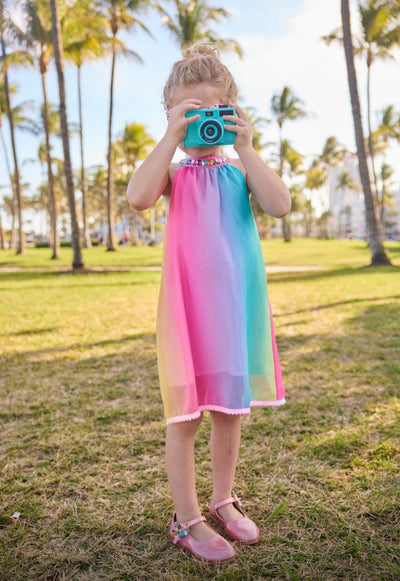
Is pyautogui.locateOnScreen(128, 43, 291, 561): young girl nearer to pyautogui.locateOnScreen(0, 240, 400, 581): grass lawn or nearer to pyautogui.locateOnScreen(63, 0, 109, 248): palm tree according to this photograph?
pyautogui.locateOnScreen(0, 240, 400, 581): grass lawn

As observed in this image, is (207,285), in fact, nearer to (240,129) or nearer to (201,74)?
(240,129)

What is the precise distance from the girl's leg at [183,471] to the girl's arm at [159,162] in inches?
32.5

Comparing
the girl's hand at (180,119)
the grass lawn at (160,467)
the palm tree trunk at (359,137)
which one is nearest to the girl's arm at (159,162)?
the girl's hand at (180,119)

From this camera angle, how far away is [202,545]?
1.67 meters

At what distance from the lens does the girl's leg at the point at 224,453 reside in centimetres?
178

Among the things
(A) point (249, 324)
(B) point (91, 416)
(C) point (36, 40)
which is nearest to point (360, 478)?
(A) point (249, 324)

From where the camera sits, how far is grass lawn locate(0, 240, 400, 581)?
163 centimetres

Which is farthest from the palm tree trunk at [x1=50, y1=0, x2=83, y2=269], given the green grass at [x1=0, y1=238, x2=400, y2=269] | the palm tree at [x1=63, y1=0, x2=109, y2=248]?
the palm tree at [x1=63, y1=0, x2=109, y2=248]

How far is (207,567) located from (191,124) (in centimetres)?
149

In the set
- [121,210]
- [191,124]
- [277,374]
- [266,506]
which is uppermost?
[121,210]

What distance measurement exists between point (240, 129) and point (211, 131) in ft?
0.33

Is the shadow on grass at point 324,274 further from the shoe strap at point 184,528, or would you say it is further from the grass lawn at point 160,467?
the shoe strap at point 184,528

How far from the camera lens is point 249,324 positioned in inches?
67.4

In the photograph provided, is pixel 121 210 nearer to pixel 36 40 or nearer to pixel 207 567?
pixel 36 40
